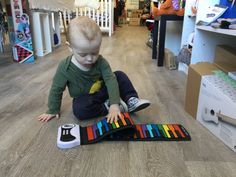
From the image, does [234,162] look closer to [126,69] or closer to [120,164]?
[120,164]

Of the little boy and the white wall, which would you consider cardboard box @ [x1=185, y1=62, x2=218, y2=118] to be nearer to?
the little boy

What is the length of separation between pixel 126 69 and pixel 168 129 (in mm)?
924

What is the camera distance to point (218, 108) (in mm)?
771

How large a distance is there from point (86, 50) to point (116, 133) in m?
0.29

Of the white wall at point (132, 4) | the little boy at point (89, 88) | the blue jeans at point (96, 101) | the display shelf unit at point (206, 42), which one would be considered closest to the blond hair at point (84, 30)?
the little boy at point (89, 88)

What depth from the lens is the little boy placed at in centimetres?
82

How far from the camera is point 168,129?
826 millimetres

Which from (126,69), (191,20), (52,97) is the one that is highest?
(191,20)

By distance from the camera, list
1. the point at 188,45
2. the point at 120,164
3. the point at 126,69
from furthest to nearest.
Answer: the point at 126,69 → the point at 188,45 → the point at 120,164

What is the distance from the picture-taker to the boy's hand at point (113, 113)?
0.81 meters

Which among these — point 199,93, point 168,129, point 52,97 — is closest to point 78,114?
point 52,97

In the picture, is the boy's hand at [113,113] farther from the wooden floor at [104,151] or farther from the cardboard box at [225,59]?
the cardboard box at [225,59]

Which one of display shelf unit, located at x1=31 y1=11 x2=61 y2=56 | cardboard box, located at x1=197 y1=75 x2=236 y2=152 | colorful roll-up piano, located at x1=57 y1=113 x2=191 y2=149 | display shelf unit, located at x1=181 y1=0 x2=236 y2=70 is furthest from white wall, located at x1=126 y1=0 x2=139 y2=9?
colorful roll-up piano, located at x1=57 y1=113 x2=191 y2=149

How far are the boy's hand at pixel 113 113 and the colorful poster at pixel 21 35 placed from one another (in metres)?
1.28
